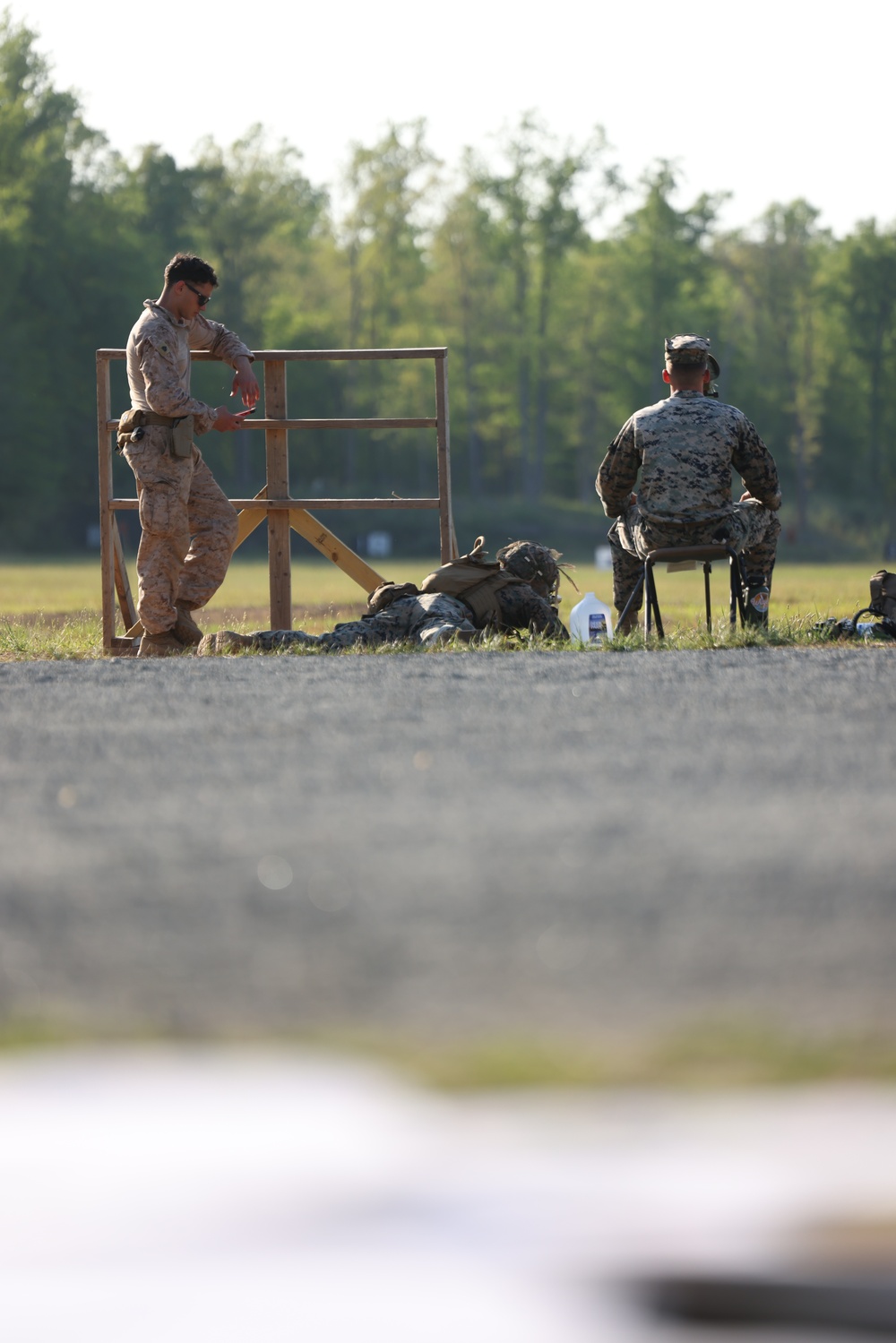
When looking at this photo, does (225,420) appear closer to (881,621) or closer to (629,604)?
(629,604)

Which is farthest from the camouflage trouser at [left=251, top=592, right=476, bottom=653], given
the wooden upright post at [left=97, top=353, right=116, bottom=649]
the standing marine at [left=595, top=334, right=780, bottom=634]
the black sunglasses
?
the black sunglasses

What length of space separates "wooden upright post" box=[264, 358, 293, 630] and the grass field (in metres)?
0.33

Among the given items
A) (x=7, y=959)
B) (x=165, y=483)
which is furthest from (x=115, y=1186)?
(x=165, y=483)

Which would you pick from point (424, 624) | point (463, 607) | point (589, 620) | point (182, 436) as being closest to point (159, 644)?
point (182, 436)

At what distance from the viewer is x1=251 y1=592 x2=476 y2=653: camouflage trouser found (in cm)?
916

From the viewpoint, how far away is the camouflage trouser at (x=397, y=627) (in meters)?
9.16

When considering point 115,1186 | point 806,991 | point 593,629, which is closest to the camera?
point 115,1186

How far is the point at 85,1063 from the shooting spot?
2.53 m

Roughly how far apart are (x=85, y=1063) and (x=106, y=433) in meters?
8.15

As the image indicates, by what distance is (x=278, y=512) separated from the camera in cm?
1060

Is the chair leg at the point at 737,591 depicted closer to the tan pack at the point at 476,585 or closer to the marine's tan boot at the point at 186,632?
the tan pack at the point at 476,585

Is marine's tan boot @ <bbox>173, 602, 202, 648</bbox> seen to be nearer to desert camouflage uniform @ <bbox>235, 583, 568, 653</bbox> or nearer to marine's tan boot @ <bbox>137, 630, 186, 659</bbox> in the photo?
marine's tan boot @ <bbox>137, 630, 186, 659</bbox>

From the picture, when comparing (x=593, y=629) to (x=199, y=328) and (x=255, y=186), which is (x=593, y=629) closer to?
(x=199, y=328)

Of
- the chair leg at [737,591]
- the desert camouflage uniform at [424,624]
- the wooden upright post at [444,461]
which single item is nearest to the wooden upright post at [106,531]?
the desert camouflage uniform at [424,624]
